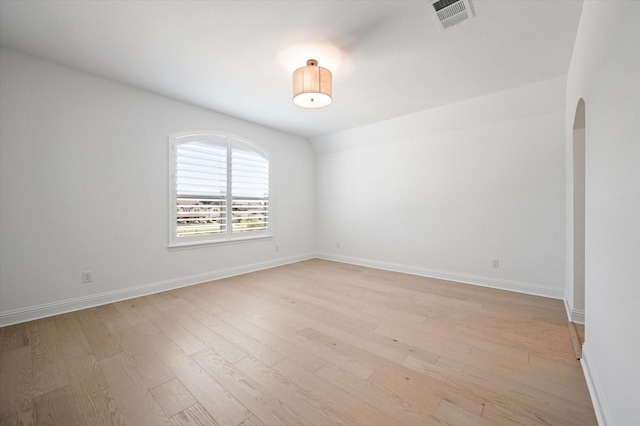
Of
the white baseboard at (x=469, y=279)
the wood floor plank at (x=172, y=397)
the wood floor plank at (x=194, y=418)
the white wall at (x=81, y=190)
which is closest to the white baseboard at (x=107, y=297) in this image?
the white wall at (x=81, y=190)

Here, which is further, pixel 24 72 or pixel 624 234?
pixel 24 72

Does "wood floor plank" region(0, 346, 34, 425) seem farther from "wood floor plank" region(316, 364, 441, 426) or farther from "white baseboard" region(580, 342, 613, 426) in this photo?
"white baseboard" region(580, 342, 613, 426)

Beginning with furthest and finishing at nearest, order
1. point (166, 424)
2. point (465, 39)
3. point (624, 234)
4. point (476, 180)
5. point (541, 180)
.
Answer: point (476, 180) → point (541, 180) → point (465, 39) → point (166, 424) → point (624, 234)

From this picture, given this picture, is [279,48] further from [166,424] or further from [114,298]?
[114,298]

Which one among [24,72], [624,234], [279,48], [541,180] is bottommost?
[624,234]

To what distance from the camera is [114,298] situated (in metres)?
3.10

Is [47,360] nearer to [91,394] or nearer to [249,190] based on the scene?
[91,394]

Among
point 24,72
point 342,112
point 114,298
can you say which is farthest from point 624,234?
point 24,72

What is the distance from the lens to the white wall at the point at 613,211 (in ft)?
3.13

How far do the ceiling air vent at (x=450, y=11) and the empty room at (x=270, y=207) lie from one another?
15mm

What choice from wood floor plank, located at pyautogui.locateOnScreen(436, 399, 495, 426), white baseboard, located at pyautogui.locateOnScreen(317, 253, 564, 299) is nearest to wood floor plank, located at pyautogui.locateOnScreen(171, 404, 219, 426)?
wood floor plank, located at pyautogui.locateOnScreen(436, 399, 495, 426)

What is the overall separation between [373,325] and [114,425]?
1.96 meters

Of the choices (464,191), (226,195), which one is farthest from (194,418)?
(464,191)

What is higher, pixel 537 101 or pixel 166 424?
pixel 537 101
